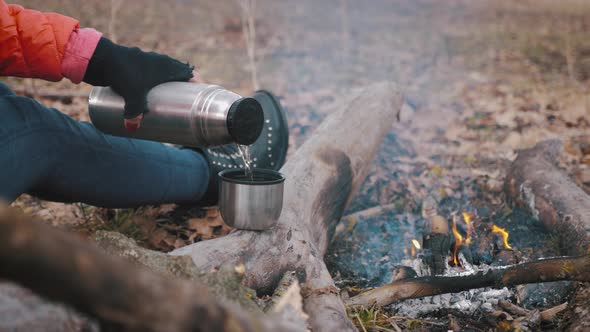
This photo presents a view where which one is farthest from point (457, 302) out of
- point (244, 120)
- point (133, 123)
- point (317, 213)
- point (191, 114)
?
point (133, 123)

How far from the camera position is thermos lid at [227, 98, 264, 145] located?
6.07 ft

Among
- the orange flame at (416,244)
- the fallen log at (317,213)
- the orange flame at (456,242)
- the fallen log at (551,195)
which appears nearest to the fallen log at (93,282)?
the fallen log at (317,213)

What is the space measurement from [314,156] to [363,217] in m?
0.54

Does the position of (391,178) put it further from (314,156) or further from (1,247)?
(1,247)

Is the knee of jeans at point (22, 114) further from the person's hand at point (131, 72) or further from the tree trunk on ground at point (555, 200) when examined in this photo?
the tree trunk on ground at point (555, 200)

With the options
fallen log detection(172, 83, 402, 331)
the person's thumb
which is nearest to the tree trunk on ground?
fallen log detection(172, 83, 402, 331)

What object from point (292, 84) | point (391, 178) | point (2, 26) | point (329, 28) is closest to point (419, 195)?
point (391, 178)

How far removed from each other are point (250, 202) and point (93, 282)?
4.00 ft

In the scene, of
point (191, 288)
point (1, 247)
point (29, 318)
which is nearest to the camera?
point (1, 247)

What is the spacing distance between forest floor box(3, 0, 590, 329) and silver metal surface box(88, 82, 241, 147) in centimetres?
83

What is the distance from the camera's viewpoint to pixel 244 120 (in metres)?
1.91

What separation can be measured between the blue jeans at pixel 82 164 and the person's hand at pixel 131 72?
0.22 meters

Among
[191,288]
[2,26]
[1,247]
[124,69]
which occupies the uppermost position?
[2,26]

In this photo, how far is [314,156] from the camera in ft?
8.91
